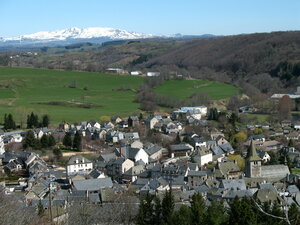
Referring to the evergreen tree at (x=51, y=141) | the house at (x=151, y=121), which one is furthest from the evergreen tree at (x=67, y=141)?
the house at (x=151, y=121)

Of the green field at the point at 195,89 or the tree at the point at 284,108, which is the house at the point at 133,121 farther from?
the green field at the point at 195,89

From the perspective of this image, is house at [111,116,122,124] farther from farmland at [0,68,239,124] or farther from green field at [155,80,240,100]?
green field at [155,80,240,100]

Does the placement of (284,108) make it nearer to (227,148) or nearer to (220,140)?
(220,140)

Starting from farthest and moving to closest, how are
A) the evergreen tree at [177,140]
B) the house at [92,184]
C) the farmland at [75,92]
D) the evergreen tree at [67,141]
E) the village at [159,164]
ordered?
the farmland at [75,92]
the evergreen tree at [177,140]
the evergreen tree at [67,141]
the house at [92,184]
the village at [159,164]

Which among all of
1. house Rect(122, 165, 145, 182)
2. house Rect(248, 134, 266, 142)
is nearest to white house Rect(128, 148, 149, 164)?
house Rect(122, 165, 145, 182)


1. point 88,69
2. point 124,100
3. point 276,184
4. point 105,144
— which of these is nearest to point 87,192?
point 276,184

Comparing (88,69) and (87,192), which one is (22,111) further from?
(88,69)
